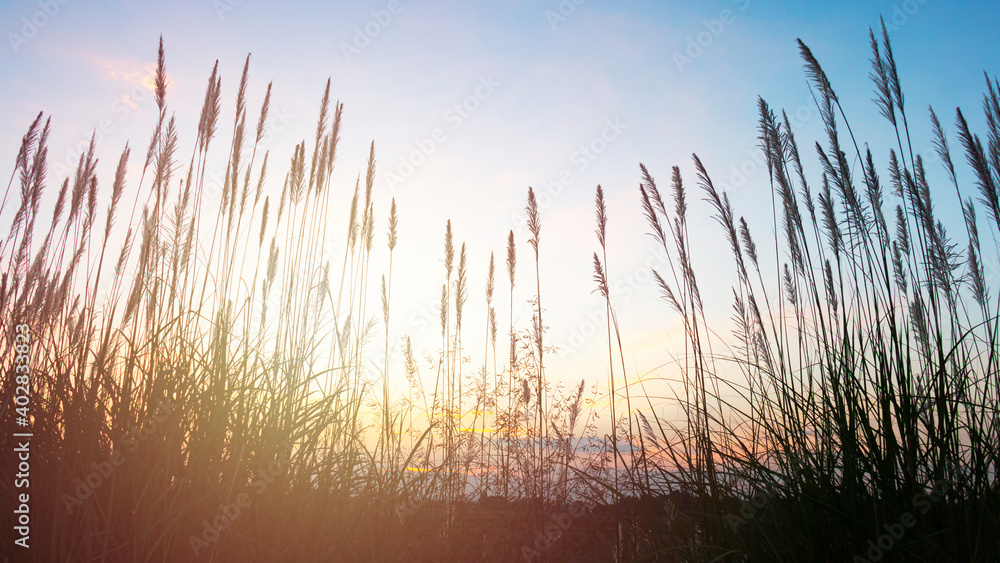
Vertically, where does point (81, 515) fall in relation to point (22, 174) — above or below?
below

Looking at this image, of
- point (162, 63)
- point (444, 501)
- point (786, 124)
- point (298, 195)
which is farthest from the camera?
point (298, 195)

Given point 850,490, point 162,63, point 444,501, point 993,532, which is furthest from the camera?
point 444,501

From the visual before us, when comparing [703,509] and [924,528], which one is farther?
[703,509]

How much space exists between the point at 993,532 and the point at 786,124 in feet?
5.57

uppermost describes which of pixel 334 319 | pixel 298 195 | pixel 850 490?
pixel 298 195

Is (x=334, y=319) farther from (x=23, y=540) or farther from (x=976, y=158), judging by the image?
(x=976, y=158)

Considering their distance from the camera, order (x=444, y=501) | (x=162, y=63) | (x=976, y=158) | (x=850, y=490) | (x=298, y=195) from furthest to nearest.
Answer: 1. (x=298, y=195)
2. (x=444, y=501)
3. (x=162, y=63)
4. (x=976, y=158)
5. (x=850, y=490)

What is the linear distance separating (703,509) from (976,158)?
1767 mm

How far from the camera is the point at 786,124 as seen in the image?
2365 mm

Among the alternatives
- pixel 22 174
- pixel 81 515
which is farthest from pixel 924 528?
pixel 22 174

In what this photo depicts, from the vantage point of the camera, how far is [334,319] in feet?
9.95

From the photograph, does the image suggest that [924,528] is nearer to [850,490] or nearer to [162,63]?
[850,490]

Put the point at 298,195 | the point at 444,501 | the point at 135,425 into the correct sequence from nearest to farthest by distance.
→ the point at 135,425, the point at 444,501, the point at 298,195

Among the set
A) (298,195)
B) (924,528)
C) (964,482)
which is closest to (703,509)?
(924,528)
